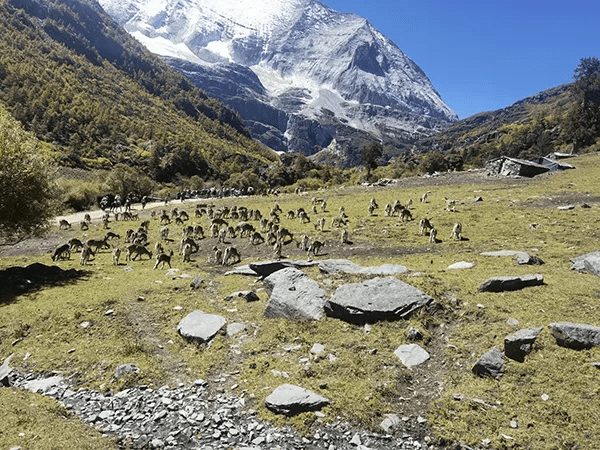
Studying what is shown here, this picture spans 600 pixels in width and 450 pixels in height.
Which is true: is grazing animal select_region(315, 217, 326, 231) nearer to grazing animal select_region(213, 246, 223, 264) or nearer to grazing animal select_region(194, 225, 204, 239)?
grazing animal select_region(213, 246, 223, 264)

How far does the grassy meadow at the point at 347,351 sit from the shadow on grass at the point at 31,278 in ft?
2.32

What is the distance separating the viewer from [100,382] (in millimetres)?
12156

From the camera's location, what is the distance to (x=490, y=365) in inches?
427

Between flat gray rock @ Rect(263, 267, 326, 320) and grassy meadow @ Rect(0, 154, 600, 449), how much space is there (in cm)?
51

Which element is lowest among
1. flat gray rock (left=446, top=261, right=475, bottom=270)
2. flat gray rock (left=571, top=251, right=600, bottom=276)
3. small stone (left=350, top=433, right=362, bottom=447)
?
small stone (left=350, top=433, right=362, bottom=447)

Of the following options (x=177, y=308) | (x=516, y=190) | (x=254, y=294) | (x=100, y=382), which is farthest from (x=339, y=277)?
(x=516, y=190)

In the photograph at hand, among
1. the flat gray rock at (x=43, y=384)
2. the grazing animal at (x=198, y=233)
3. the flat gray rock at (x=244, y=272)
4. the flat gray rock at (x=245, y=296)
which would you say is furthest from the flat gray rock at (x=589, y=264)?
the grazing animal at (x=198, y=233)

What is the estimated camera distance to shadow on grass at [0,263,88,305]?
1967 cm

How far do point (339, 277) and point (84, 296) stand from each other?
38.6 feet

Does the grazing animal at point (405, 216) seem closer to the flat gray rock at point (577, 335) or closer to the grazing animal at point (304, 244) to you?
the grazing animal at point (304, 244)

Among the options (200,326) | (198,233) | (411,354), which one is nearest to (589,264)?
(411,354)

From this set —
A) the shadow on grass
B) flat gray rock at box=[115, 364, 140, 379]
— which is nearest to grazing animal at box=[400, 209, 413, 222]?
the shadow on grass

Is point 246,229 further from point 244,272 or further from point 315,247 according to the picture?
point 244,272

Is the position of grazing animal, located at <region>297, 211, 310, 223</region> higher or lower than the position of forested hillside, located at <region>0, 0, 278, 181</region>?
lower
